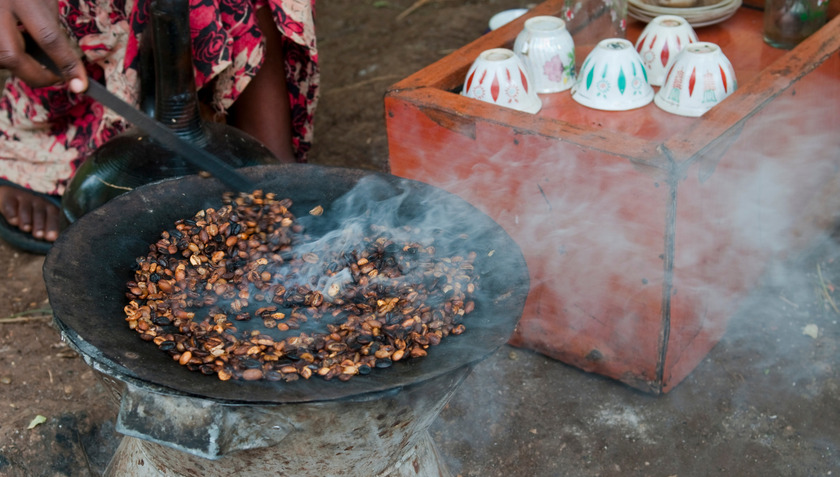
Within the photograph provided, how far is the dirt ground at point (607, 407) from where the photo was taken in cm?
218

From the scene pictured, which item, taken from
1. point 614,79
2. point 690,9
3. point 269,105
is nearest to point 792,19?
point 690,9

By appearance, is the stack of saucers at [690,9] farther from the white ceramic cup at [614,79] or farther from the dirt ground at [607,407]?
the dirt ground at [607,407]

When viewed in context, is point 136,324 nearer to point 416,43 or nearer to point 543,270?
point 543,270

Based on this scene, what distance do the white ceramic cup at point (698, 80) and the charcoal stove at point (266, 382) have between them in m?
0.93

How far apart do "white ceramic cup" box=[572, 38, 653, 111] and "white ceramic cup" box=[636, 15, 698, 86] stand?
14cm

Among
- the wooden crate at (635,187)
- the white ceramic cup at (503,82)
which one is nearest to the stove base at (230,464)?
the wooden crate at (635,187)

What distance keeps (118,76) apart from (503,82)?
1279 millimetres

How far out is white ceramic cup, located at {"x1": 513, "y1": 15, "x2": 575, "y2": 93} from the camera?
2.45 metres

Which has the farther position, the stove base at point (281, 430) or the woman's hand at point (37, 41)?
the woman's hand at point (37, 41)

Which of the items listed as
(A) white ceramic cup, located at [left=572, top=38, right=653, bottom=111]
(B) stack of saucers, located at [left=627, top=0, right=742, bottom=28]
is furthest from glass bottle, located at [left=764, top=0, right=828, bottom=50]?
(A) white ceramic cup, located at [left=572, top=38, right=653, bottom=111]

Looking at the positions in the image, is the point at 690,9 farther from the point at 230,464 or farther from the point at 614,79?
the point at 230,464

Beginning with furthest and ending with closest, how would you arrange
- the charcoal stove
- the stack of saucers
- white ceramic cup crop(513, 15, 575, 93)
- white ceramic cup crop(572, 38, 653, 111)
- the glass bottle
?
the stack of saucers, the glass bottle, white ceramic cup crop(513, 15, 575, 93), white ceramic cup crop(572, 38, 653, 111), the charcoal stove

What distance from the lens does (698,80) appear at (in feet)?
7.38

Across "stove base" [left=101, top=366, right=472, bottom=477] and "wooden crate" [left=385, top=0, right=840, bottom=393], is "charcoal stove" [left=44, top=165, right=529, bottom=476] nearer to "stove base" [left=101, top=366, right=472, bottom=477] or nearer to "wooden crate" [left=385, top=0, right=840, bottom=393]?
"stove base" [left=101, top=366, right=472, bottom=477]
